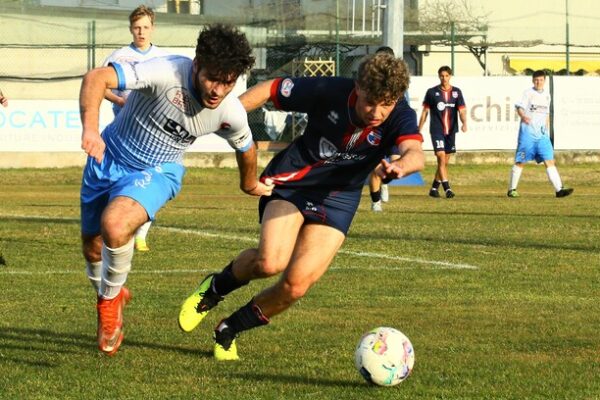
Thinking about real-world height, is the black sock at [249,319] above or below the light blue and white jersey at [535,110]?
below

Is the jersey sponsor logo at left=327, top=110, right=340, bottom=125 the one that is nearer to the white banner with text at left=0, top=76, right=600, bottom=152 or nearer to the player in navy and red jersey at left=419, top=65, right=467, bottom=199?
the player in navy and red jersey at left=419, top=65, right=467, bottom=199

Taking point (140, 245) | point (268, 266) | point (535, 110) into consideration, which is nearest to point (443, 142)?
point (535, 110)

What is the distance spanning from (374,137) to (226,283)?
1.23 m

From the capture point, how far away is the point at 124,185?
23.2 ft

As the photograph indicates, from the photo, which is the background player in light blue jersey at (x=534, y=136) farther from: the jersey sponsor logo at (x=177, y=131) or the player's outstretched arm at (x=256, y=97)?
the jersey sponsor logo at (x=177, y=131)

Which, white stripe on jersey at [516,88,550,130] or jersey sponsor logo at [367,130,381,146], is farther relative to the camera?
white stripe on jersey at [516,88,550,130]

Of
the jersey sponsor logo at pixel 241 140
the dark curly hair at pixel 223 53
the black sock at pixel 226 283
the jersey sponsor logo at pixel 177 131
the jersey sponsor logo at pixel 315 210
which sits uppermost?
the dark curly hair at pixel 223 53

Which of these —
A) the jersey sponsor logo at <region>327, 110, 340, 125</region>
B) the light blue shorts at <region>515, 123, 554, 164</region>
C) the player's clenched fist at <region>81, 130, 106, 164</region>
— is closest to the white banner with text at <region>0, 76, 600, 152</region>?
the light blue shorts at <region>515, 123, 554, 164</region>

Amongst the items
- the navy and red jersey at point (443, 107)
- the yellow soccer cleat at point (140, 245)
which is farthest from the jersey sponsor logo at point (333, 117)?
the navy and red jersey at point (443, 107)

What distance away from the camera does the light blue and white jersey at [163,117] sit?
22.0 ft

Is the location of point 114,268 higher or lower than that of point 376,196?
higher

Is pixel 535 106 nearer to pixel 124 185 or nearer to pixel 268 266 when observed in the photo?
pixel 268 266

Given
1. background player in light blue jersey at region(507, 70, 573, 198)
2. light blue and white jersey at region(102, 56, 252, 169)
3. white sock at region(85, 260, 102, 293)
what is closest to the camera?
light blue and white jersey at region(102, 56, 252, 169)

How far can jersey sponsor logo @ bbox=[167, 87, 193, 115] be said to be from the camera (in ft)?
22.1
